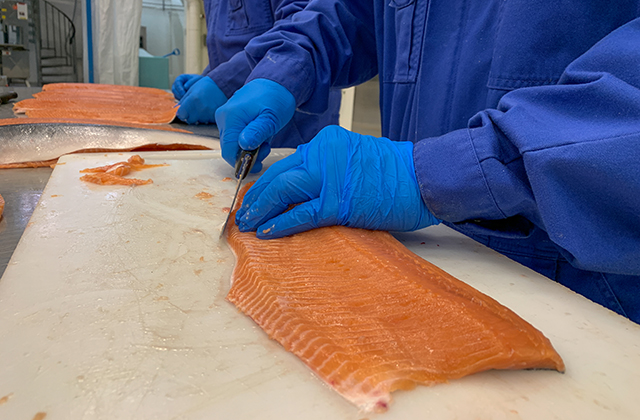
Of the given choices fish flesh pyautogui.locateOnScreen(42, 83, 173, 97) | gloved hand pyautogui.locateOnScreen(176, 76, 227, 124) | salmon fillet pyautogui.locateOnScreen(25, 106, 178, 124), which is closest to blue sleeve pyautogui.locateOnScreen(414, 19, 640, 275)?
gloved hand pyautogui.locateOnScreen(176, 76, 227, 124)

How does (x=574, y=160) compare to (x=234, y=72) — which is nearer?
(x=574, y=160)

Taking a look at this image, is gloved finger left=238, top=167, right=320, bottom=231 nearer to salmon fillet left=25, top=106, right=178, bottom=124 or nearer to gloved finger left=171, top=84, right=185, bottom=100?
salmon fillet left=25, top=106, right=178, bottom=124

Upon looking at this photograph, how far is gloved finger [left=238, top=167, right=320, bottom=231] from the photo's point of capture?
53.6 inches

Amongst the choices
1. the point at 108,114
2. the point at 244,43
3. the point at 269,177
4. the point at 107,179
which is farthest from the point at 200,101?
the point at 269,177

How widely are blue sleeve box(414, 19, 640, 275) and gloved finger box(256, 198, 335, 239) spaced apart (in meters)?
0.42

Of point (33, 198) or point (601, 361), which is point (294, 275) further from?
point (33, 198)

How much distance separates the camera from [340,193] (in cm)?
135

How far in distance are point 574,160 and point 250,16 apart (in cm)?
311

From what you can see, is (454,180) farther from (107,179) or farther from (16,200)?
(16,200)

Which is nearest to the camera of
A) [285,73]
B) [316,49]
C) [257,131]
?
[257,131]

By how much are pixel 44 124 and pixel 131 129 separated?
417 mm

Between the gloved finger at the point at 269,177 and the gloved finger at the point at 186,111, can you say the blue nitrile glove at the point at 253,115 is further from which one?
the gloved finger at the point at 186,111

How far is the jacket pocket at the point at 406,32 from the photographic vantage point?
180 centimetres

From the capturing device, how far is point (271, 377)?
2.64 ft
